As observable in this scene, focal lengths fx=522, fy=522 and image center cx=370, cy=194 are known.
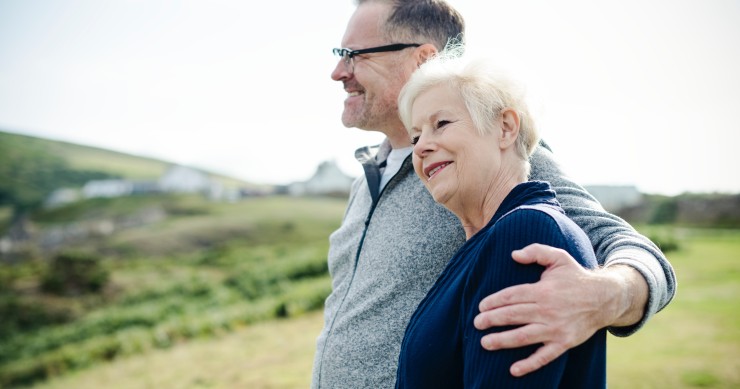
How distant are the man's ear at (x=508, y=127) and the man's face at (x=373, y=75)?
→ 3.46 feet

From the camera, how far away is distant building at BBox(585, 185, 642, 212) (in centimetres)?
1969

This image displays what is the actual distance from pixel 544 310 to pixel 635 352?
19.4 ft

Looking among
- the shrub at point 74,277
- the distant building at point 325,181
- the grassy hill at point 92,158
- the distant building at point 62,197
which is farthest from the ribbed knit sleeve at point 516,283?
the grassy hill at point 92,158

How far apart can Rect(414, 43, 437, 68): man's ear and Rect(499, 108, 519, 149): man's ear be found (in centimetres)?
108

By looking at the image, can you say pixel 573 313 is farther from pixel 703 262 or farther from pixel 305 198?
pixel 305 198

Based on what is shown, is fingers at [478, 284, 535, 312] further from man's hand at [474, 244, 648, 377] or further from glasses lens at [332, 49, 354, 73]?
glasses lens at [332, 49, 354, 73]

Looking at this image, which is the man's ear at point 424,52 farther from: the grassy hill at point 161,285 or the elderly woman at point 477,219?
the grassy hill at point 161,285

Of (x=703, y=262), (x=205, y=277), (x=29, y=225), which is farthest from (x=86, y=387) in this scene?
(x=29, y=225)

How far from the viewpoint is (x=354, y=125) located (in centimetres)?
267

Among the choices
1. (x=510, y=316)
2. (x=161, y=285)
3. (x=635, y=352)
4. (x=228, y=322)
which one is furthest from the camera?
(x=161, y=285)

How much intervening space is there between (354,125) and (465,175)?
1.19 meters

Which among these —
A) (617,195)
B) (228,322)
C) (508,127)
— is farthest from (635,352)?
(617,195)

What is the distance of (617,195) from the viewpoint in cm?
2058

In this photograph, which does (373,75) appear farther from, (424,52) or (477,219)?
(477,219)
